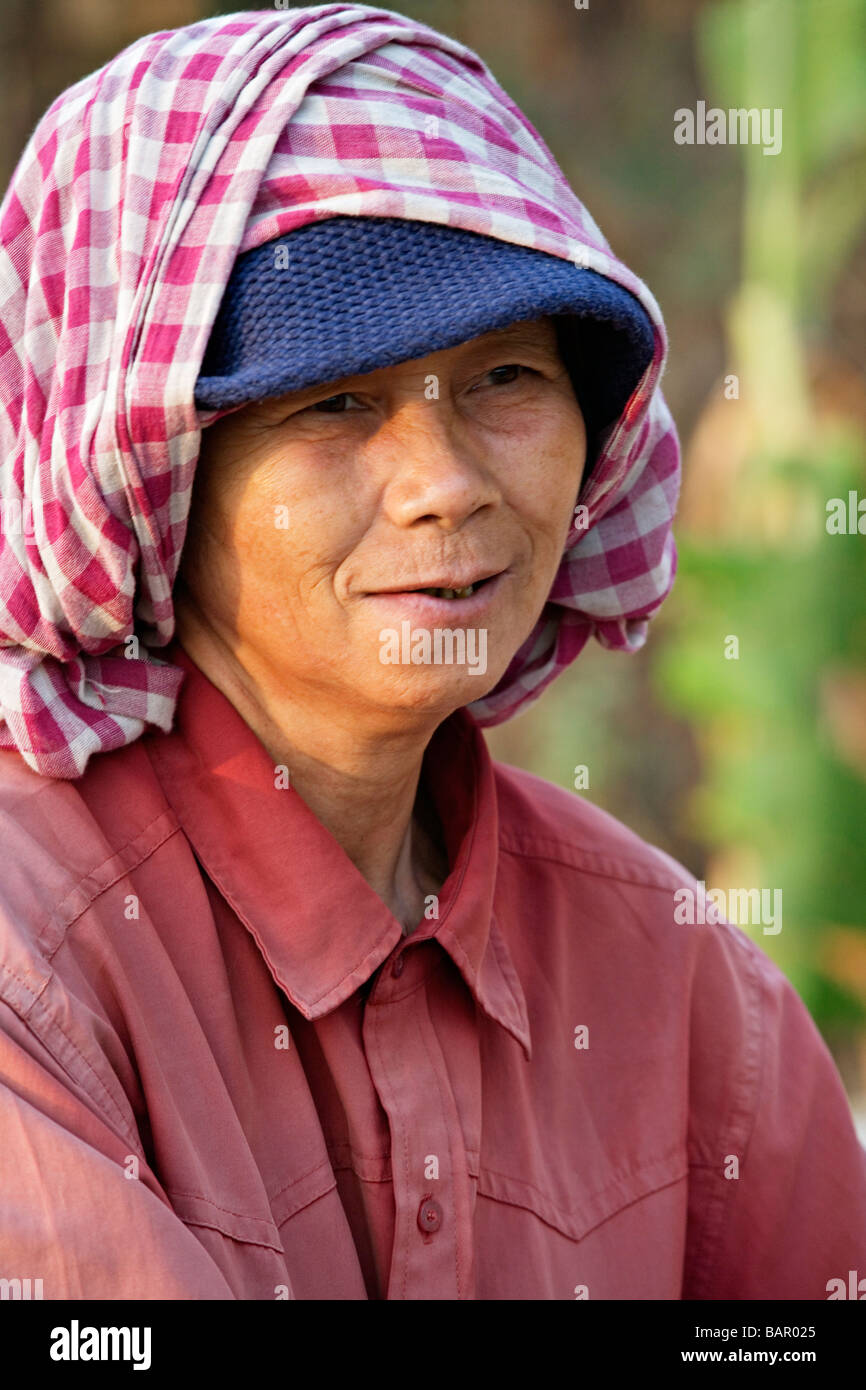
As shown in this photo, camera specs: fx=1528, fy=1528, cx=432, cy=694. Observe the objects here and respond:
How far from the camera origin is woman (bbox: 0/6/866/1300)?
1.35 meters

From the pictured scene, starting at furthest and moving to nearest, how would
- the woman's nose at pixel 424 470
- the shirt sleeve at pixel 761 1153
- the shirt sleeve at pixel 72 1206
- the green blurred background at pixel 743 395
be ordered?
the green blurred background at pixel 743 395, the shirt sleeve at pixel 761 1153, the woman's nose at pixel 424 470, the shirt sleeve at pixel 72 1206

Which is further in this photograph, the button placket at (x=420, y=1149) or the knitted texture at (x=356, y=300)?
the button placket at (x=420, y=1149)

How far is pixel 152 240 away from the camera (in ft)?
4.55

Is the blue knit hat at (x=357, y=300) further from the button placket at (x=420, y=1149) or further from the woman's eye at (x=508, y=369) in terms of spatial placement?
the button placket at (x=420, y=1149)

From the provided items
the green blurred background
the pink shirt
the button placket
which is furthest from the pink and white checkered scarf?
the green blurred background

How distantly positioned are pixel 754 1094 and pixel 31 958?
956 mm

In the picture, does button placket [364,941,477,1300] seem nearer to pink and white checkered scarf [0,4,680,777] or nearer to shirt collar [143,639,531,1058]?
shirt collar [143,639,531,1058]

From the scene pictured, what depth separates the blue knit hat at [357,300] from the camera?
1346 millimetres

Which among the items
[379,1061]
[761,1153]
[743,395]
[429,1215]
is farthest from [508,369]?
[743,395]

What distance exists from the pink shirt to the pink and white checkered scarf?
0.43ft

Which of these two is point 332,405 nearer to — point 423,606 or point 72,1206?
point 423,606

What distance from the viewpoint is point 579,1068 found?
1.75m

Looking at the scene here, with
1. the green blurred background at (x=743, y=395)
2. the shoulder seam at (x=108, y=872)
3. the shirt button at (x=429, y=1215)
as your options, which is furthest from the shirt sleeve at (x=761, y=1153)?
the green blurred background at (x=743, y=395)

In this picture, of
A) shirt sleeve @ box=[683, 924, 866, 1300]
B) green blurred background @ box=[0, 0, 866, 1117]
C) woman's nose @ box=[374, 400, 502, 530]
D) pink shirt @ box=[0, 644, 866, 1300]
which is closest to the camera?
pink shirt @ box=[0, 644, 866, 1300]
